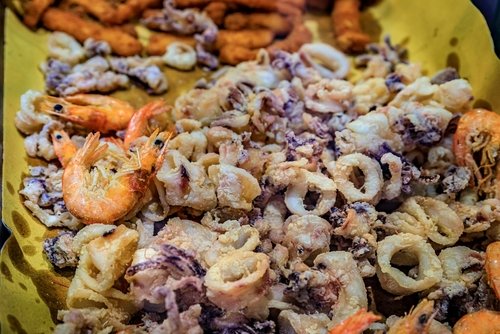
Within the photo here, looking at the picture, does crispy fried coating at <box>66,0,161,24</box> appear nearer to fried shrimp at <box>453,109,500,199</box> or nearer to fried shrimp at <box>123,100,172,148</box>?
fried shrimp at <box>123,100,172,148</box>

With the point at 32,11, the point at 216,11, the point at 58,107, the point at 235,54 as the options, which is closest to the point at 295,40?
the point at 235,54

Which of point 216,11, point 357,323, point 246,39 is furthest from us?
point 216,11

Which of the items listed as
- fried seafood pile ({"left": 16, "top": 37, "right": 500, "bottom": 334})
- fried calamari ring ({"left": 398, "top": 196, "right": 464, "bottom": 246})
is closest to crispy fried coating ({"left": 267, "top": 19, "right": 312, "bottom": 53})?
fried seafood pile ({"left": 16, "top": 37, "right": 500, "bottom": 334})

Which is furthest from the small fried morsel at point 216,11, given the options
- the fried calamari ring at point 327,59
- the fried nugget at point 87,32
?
the fried calamari ring at point 327,59

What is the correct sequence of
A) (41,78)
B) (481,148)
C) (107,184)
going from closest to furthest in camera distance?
(107,184), (481,148), (41,78)

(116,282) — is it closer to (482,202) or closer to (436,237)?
(436,237)

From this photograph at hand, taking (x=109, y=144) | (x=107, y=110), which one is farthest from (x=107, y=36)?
(x=109, y=144)

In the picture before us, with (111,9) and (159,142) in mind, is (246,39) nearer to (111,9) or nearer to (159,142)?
(111,9)
